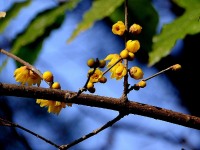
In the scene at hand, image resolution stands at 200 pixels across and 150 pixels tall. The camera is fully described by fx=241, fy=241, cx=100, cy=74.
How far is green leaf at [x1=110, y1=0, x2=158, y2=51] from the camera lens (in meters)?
1.83

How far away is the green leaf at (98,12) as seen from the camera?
1.41 m

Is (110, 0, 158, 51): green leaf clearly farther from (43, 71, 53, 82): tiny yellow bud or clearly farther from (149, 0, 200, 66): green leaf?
(43, 71, 53, 82): tiny yellow bud

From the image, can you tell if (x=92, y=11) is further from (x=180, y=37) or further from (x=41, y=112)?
(x=41, y=112)

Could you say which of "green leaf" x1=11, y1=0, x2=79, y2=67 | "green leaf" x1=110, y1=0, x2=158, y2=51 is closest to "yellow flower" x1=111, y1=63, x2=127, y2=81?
"green leaf" x1=110, y1=0, x2=158, y2=51

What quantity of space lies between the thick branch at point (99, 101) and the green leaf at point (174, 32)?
48 cm

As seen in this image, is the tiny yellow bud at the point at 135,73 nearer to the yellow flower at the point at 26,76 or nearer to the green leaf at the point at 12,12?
the yellow flower at the point at 26,76

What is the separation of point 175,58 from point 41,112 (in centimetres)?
200

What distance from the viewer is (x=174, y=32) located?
55.1 inches

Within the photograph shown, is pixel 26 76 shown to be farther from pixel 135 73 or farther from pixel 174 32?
pixel 174 32

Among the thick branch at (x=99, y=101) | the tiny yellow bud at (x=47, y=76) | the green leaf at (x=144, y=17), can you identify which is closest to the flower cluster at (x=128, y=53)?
the thick branch at (x=99, y=101)

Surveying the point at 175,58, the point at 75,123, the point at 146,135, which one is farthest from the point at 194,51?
the point at 75,123

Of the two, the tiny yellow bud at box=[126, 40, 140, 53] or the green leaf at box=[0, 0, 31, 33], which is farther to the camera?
the green leaf at box=[0, 0, 31, 33]

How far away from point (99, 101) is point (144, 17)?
1256 mm

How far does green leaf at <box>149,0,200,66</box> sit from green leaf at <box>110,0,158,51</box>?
28cm
